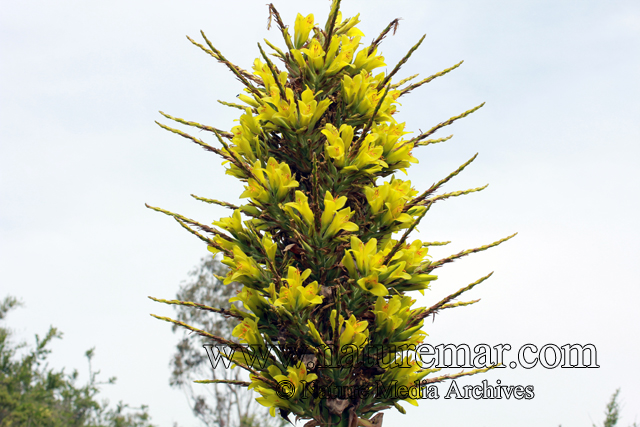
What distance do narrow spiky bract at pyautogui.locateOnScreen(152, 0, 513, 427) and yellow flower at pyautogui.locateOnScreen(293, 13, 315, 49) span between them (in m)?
0.37

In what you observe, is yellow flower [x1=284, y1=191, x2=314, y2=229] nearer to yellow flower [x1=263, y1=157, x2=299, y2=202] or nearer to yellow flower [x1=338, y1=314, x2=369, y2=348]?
yellow flower [x1=263, y1=157, x2=299, y2=202]

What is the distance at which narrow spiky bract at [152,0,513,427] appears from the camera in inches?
214

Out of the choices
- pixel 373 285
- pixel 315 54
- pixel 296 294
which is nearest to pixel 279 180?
pixel 296 294

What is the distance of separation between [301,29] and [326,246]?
107 inches

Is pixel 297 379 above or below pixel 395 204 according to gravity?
below

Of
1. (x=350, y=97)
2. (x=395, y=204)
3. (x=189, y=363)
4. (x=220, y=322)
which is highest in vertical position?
(x=220, y=322)

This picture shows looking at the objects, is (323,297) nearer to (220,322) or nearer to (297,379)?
(297,379)

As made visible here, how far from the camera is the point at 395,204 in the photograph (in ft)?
19.0

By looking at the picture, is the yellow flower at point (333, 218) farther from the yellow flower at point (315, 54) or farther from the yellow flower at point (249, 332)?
the yellow flower at point (315, 54)

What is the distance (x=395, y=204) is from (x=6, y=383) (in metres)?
28.2

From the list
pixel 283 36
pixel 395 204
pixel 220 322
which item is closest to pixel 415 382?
pixel 395 204

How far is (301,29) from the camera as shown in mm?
6652

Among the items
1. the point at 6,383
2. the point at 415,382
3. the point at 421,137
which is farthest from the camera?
the point at 6,383

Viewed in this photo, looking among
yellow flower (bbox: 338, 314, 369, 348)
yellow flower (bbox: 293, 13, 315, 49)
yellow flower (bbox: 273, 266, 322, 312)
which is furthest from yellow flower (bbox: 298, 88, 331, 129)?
yellow flower (bbox: 338, 314, 369, 348)
